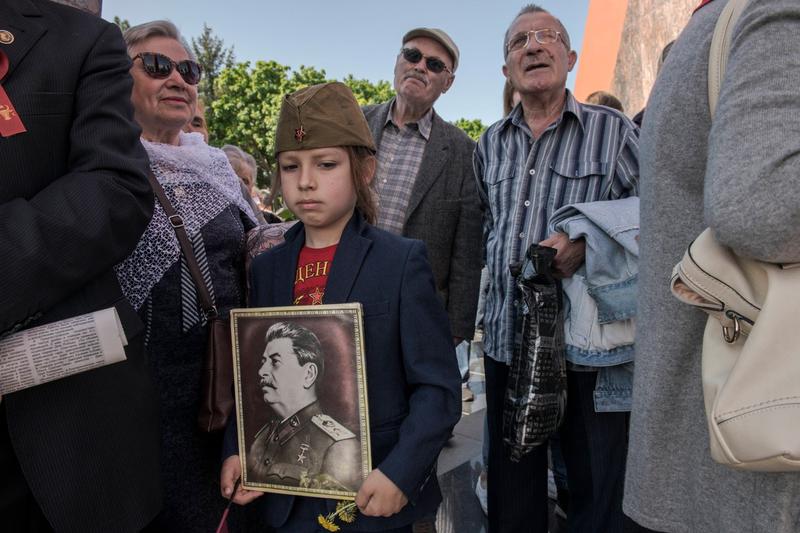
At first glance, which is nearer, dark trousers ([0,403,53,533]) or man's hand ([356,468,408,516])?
dark trousers ([0,403,53,533])

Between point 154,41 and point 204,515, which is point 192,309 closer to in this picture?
point 204,515

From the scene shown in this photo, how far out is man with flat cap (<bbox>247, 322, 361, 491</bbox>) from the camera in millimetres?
1319

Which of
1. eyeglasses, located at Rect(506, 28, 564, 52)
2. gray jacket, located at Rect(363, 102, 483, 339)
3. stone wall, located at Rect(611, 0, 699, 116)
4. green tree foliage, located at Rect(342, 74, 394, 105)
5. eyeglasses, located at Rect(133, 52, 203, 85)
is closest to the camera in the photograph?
eyeglasses, located at Rect(133, 52, 203, 85)

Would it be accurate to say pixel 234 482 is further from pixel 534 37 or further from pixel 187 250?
pixel 534 37

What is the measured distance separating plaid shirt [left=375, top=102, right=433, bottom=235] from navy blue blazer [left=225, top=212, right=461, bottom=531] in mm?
1250

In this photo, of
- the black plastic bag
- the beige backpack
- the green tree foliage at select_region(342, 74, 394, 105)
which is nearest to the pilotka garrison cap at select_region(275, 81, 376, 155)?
the black plastic bag

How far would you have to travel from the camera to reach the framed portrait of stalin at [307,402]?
132 centimetres

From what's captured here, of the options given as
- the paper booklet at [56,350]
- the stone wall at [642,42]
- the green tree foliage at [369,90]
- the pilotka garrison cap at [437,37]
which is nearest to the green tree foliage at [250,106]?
the green tree foliage at [369,90]

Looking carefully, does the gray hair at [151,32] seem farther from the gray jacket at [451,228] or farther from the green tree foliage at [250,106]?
the green tree foliage at [250,106]

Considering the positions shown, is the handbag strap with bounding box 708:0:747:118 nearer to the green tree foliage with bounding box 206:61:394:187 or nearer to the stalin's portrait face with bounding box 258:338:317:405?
the stalin's portrait face with bounding box 258:338:317:405

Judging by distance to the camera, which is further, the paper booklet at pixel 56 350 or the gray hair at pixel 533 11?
the gray hair at pixel 533 11

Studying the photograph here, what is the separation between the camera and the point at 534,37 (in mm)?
2350

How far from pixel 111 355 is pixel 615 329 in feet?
5.18

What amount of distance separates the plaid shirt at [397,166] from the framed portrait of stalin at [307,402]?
57.5 inches
